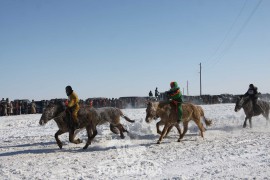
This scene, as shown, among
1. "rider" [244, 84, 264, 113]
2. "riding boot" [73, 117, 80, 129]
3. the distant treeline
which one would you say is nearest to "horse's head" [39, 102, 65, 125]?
"riding boot" [73, 117, 80, 129]

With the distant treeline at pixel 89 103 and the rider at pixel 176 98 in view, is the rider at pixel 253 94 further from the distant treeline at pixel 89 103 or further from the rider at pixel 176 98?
the distant treeline at pixel 89 103

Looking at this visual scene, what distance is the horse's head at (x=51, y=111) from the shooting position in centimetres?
1109

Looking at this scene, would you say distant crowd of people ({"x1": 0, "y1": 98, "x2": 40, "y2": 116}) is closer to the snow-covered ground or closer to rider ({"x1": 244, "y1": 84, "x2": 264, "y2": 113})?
the snow-covered ground

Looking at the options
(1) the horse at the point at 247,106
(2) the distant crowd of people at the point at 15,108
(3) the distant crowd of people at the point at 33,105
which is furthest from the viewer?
(3) the distant crowd of people at the point at 33,105

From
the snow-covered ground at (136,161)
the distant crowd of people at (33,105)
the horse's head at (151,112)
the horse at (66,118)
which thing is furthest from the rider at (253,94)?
the distant crowd of people at (33,105)

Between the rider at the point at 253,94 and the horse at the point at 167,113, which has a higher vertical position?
the rider at the point at 253,94

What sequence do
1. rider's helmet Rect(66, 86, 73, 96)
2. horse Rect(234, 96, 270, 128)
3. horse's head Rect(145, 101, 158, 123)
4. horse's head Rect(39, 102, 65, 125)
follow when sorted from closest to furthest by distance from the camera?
horse's head Rect(39, 102, 65, 125) < rider's helmet Rect(66, 86, 73, 96) < horse's head Rect(145, 101, 158, 123) < horse Rect(234, 96, 270, 128)

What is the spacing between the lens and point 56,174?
7188mm

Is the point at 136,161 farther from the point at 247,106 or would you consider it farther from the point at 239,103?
the point at 247,106

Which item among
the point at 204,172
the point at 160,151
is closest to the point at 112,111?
the point at 160,151

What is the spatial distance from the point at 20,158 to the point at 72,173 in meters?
2.88

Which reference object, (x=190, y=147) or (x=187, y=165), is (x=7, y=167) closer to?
(x=187, y=165)

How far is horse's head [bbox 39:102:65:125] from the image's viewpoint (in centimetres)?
1109

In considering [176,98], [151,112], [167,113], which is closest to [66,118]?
[151,112]
